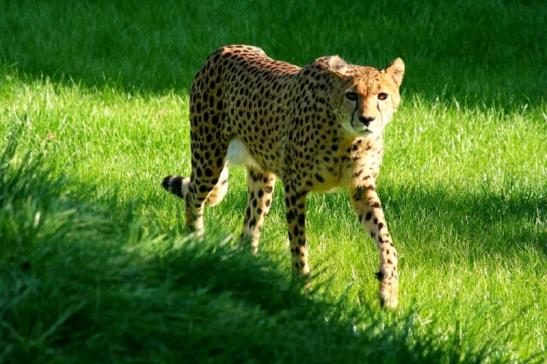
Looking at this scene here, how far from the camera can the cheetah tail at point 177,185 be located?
6746mm

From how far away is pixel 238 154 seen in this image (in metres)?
6.50

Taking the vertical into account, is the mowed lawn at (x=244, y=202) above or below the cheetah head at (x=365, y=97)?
below

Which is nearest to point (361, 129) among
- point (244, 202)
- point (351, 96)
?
point (351, 96)

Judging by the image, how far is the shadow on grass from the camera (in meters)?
3.89

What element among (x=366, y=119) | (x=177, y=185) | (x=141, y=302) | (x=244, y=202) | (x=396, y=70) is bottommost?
(x=244, y=202)

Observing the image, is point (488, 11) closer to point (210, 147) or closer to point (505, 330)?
point (210, 147)

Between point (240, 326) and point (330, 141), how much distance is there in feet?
6.03

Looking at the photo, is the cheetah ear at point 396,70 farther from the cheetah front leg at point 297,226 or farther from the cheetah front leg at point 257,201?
the cheetah front leg at point 257,201

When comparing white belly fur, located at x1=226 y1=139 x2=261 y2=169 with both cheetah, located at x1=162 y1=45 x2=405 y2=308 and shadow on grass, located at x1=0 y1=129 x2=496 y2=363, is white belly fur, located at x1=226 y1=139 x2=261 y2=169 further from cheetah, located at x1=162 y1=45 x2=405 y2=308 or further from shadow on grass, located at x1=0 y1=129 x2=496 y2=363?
shadow on grass, located at x1=0 y1=129 x2=496 y2=363

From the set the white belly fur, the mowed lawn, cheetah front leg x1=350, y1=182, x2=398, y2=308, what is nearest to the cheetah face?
cheetah front leg x1=350, y1=182, x2=398, y2=308

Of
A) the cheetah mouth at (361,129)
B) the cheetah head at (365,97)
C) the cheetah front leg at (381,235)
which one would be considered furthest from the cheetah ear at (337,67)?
the cheetah front leg at (381,235)

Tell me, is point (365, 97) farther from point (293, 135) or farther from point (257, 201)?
point (257, 201)

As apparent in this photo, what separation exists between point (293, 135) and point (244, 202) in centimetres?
136

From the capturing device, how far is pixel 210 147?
652 centimetres
